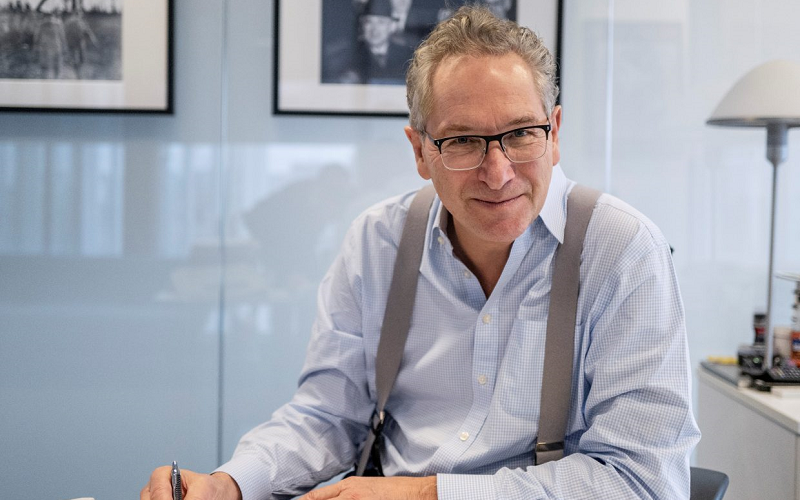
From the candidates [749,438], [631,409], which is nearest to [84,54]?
[631,409]

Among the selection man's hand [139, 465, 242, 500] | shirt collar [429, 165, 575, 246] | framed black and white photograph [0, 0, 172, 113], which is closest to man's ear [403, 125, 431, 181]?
shirt collar [429, 165, 575, 246]

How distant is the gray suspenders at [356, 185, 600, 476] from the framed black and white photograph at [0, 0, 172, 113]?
4.27ft

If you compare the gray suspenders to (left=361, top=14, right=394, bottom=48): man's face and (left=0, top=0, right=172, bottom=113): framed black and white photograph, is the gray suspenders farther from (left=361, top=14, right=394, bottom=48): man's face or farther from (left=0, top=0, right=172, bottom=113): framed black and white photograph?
(left=0, top=0, right=172, bottom=113): framed black and white photograph

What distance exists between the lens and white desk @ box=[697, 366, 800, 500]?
1.84 metres

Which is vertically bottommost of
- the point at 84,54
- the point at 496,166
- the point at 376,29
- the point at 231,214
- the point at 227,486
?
the point at 227,486

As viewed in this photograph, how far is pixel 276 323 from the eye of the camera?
2623mm

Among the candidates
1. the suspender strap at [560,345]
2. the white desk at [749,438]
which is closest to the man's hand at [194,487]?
the suspender strap at [560,345]

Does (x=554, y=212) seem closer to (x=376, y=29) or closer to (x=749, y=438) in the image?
(x=749, y=438)

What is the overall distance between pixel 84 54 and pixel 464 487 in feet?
6.37

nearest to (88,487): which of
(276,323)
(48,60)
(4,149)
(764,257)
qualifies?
(276,323)

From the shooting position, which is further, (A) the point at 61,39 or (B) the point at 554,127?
(A) the point at 61,39

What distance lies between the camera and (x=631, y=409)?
4.13 ft

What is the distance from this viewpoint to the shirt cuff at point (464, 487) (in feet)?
4.06

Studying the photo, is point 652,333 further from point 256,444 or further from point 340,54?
point 340,54
